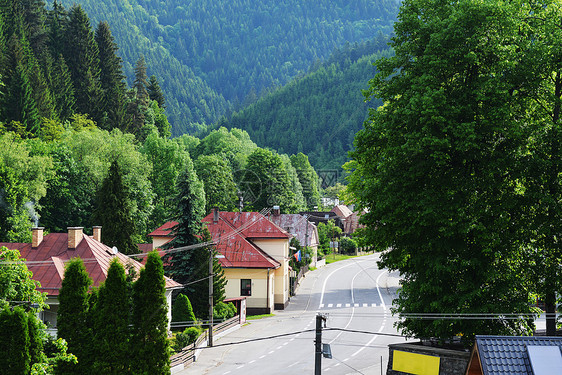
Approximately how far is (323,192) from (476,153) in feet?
493

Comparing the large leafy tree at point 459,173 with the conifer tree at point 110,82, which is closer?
the large leafy tree at point 459,173

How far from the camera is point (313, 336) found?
140 ft

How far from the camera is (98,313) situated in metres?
22.1

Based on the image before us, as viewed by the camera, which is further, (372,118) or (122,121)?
(122,121)

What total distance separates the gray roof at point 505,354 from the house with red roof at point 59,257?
72.0ft

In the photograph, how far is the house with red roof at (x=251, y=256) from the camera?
52562 mm

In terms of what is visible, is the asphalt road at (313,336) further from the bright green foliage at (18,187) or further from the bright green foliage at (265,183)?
the bright green foliage at (18,187)

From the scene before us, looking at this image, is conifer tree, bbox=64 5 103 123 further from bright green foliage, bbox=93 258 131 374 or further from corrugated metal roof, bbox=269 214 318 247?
bright green foliage, bbox=93 258 131 374

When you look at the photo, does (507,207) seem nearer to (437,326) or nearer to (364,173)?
(437,326)

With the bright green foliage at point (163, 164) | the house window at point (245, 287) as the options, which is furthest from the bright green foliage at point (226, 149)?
the house window at point (245, 287)

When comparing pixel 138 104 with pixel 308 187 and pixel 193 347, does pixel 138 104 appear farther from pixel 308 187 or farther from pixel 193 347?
pixel 193 347

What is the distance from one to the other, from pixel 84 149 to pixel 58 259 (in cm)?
3158

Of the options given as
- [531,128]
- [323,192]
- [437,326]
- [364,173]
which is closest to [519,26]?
[531,128]

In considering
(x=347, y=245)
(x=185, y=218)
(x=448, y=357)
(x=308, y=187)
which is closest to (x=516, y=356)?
(x=448, y=357)
